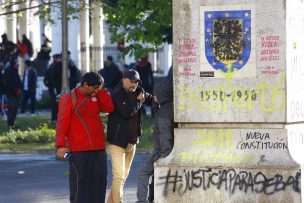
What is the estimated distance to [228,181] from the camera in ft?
34.8

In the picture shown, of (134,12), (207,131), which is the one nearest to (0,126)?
(134,12)

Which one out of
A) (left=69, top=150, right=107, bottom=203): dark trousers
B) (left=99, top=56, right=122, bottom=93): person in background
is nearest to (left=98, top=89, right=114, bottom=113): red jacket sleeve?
(left=69, top=150, right=107, bottom=203): dark trousers

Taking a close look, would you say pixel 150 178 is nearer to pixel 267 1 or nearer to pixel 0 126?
pixel 267 1

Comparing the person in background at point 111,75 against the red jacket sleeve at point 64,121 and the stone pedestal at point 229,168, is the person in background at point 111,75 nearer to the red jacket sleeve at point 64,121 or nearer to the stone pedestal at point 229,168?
the red jacket sleeve at point 64,121

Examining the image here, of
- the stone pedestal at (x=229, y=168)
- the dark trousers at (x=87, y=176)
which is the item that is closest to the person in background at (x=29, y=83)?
the dark trousers at (x=87, y=176)

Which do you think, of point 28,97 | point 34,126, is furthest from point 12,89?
point 28,97

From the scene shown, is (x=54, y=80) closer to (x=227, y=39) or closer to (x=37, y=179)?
(x=37, y=179)

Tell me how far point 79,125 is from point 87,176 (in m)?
0.57

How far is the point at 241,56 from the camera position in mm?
10516

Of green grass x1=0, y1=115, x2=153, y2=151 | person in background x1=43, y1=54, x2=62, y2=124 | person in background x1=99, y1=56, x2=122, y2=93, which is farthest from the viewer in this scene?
person in background x1=99, y1=56, x2=122, y2=93

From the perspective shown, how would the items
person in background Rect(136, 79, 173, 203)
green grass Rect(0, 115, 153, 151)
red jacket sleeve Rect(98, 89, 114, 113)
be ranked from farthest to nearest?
green grass Rect(0, 115, 153, 151), person in background Rect(136, 79, 173, 203), red jacket sleeve Rect(98, 89, 114, 113)

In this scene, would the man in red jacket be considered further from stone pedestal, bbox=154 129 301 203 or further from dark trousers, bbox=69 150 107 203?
stone pedestal, bbox=154 129 301 203

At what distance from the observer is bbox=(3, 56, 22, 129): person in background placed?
85.0 feet

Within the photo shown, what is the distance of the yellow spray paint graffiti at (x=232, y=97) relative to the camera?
1041cm
